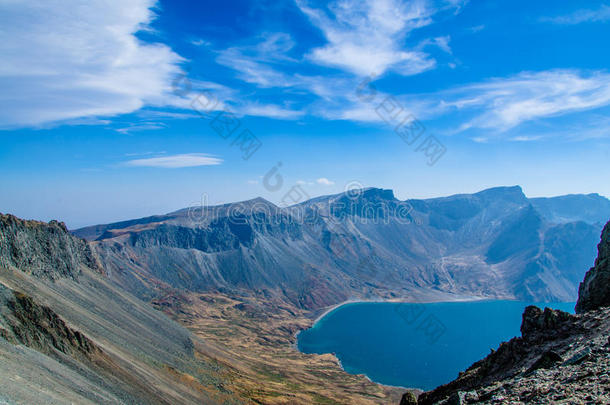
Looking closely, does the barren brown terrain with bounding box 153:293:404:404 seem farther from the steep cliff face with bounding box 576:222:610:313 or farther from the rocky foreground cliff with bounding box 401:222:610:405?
the steep cliff face with bounding box 576:222:610:313

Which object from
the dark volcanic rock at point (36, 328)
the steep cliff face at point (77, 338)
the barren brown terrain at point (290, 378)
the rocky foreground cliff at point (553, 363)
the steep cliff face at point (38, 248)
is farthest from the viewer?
the barren brown terrain at point (290, 378)

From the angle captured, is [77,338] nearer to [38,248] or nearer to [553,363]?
[38,248]

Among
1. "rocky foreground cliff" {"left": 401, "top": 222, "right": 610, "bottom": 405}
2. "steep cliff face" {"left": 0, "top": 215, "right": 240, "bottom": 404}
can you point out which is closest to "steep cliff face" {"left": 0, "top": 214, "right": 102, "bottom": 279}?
"steep cliff face" {"left": 0, "top": 215, "right": 240, "bottom": 404}

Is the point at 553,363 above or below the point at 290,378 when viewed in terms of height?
above

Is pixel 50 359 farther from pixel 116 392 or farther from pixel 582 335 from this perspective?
pixel 582 335

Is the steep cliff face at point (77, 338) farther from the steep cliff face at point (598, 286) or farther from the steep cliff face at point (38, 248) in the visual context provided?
the steep cliff face at point (598, 286)

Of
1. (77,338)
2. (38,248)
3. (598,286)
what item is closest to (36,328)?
(77,338)

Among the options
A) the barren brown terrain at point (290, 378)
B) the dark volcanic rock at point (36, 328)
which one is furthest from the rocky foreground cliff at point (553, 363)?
the barren brown terrain at point (290, 378)

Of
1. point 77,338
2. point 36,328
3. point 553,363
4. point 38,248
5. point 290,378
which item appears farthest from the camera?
point 290,378
